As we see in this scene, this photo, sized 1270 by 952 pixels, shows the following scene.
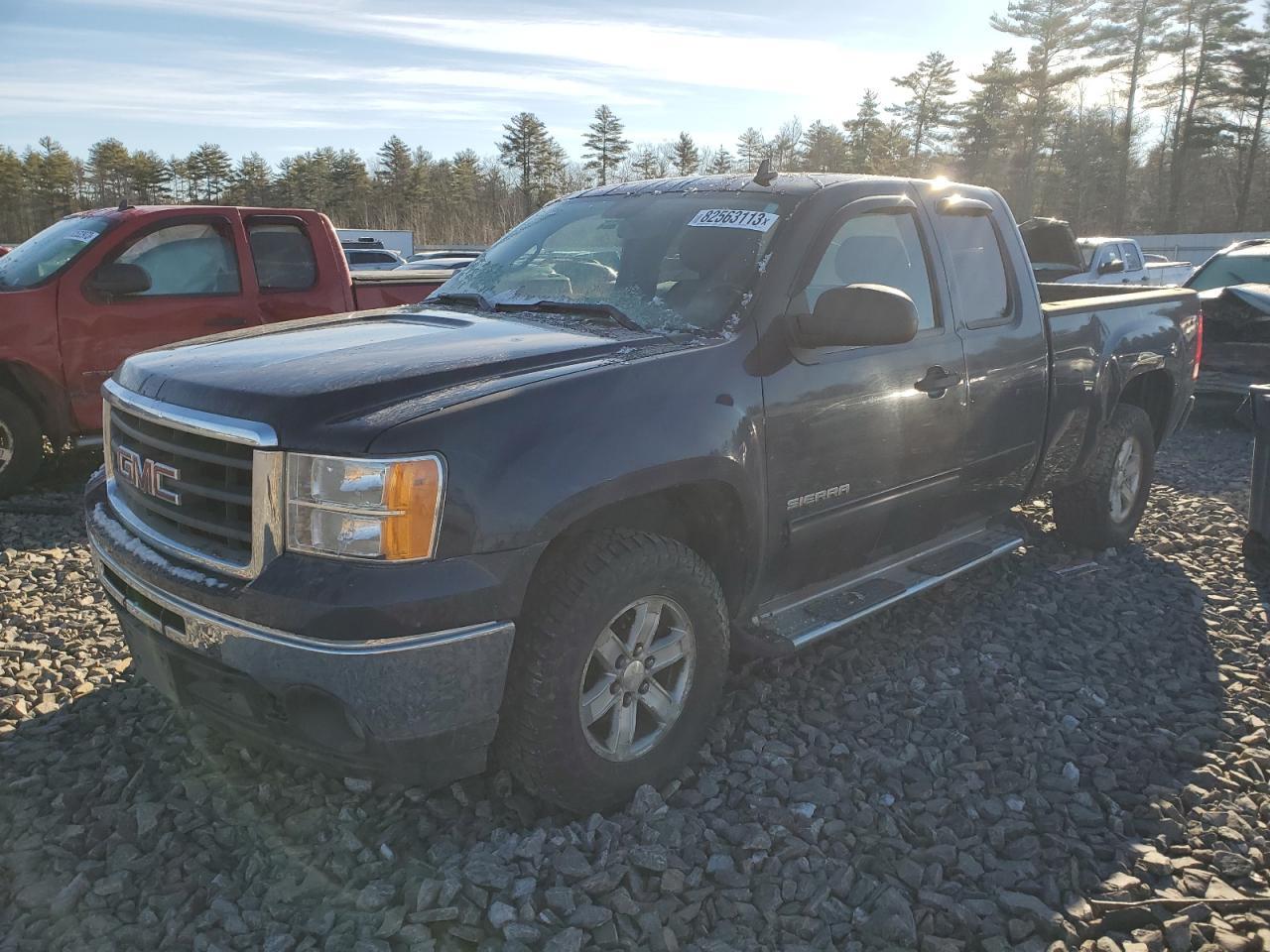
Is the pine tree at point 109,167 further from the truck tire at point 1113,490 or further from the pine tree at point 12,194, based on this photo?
the truck tire at point 1113,490

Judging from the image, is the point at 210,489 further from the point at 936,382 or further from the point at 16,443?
the point at 16,443

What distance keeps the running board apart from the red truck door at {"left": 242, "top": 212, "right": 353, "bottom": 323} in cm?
494

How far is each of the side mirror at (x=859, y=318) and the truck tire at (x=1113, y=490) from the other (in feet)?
8.75

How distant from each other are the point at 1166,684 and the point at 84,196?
8105 cm

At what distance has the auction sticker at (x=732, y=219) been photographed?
3.57 metres

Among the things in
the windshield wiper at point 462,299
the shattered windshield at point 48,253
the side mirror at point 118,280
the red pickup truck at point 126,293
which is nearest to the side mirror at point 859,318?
the windshield wiper at point 462,299

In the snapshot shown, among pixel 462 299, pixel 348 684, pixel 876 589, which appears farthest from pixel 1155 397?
pixel 348 684

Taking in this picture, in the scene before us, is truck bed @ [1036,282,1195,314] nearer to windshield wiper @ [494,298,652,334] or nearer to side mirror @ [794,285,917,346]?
side mirror @ [794,285,917,346]

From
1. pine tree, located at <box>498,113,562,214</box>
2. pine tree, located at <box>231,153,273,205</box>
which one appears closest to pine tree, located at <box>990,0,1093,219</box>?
pine tree, located at <box>498,113,562,214</box>

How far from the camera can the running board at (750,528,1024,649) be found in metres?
3.46

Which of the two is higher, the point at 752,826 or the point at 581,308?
the point at 581,308

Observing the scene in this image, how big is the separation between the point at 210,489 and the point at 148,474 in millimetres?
372

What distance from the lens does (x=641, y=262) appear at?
3709mm

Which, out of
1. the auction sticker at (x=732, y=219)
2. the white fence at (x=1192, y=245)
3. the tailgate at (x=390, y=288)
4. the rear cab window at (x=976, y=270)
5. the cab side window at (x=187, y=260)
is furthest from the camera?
the white fence at (x=1192, y=245)
